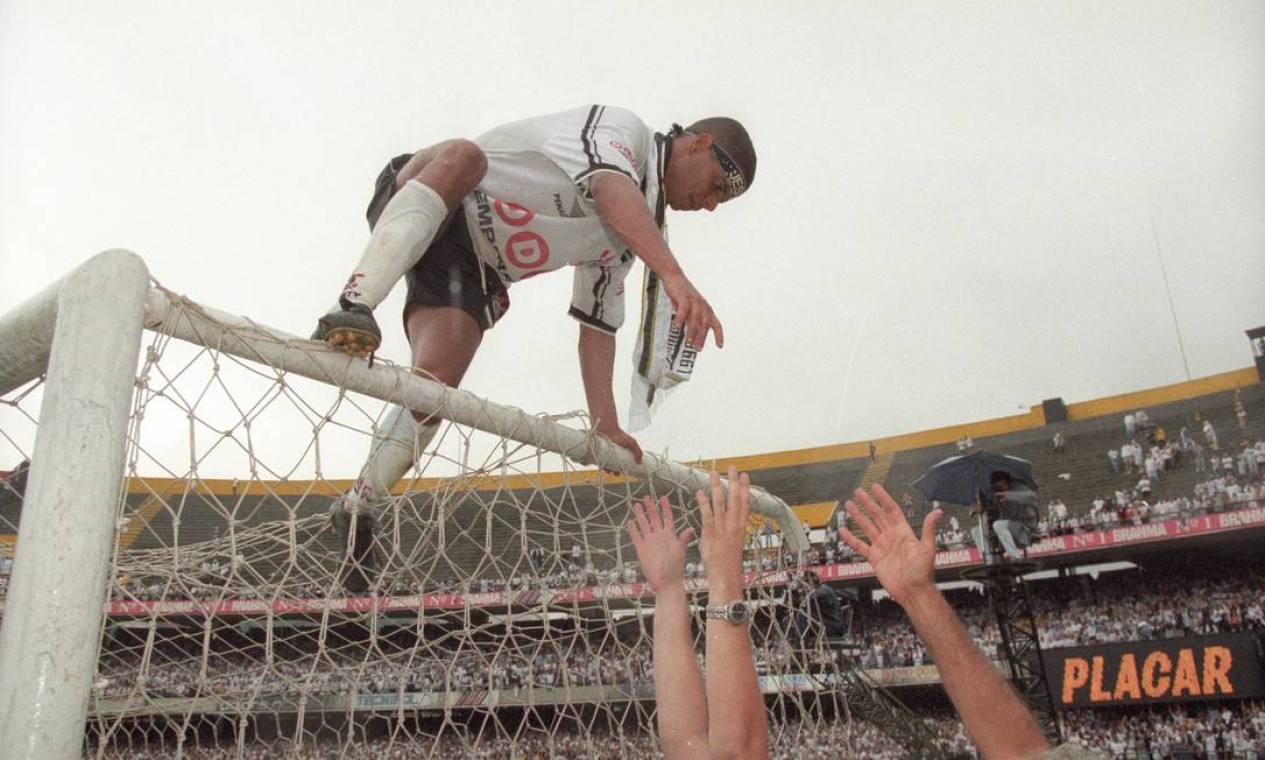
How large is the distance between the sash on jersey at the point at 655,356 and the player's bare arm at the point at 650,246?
0.49m

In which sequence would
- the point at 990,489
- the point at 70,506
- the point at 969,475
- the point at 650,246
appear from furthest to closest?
the point at 969,475 < the point at 990,489 < the point at 650,246 < the point at 70,506

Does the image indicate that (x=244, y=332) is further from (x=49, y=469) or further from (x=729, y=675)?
(x=729, y=675)

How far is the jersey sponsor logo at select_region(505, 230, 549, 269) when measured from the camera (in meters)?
2.59

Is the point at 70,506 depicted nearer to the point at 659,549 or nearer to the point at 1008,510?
the point at 659,549

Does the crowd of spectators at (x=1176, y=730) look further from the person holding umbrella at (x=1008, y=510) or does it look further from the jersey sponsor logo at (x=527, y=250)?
the jersey sponsor logo at (x=527, y=250)

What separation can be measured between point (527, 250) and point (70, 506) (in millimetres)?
1557

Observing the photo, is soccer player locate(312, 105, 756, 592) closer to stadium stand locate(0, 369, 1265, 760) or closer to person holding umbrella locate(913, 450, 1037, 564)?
stadium stand locate(0, 369, 1265, 760)

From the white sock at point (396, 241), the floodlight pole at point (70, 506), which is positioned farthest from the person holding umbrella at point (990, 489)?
A: the floodlight pole at point (70, 506)

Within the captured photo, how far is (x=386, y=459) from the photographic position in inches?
91.7

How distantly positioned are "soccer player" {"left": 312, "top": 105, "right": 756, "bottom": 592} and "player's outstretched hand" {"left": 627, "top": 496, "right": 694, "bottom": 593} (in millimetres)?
436

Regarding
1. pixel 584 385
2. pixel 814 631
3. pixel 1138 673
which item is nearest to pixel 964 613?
pixel 1138 673

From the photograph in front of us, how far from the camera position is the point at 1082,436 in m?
23.0

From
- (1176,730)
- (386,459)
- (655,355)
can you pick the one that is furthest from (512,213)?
(1176,730)

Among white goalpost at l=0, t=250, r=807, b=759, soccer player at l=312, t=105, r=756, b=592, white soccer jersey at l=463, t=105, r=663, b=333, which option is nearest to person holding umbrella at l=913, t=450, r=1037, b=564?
white goalpost at l=0, t=250, r=807, b=759
